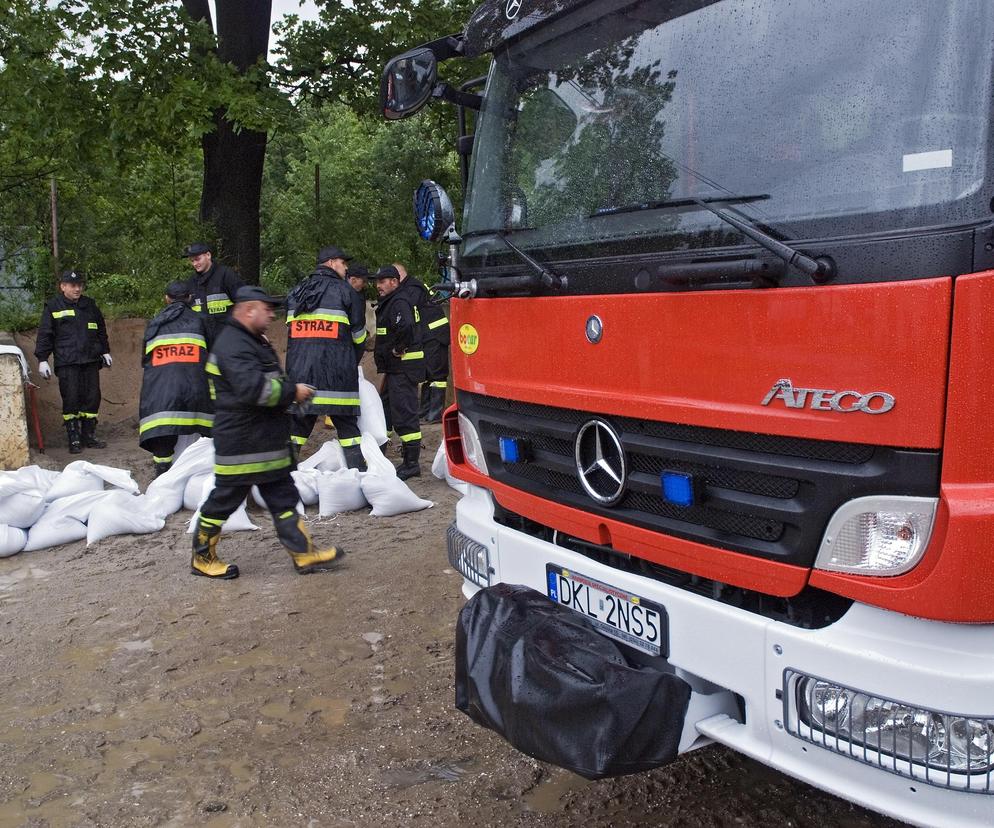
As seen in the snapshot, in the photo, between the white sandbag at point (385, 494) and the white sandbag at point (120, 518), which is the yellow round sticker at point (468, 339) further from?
the white sandbag at point (120, 518)

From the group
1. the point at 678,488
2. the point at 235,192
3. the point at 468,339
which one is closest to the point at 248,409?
the point at 468,339

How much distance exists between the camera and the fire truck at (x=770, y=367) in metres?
2.18

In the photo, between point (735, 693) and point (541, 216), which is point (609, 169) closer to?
point (541, 216)

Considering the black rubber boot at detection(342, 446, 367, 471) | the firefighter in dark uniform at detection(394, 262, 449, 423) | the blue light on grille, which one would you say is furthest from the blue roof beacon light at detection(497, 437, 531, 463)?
the firefighter in dark uniform at detection(394, 262, 449, 423)

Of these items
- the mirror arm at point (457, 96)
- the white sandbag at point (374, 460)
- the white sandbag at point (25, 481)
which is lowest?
the white sandbag at point (25, 481)

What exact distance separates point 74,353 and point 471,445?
7.37 metres

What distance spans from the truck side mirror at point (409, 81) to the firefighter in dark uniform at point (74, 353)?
709 cm

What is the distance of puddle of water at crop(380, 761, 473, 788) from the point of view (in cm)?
341

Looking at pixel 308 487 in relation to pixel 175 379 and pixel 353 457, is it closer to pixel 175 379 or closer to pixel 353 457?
pixel 353 457

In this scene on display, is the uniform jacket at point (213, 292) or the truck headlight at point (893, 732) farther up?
the uniform jacket at point (213, 292)

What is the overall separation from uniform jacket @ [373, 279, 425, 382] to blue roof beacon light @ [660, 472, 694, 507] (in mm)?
5781

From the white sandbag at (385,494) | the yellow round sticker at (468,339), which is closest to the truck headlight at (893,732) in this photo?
the yellow round sticker at (468,339)

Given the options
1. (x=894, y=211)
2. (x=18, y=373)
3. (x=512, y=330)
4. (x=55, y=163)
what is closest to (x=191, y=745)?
(x=512, y=330)

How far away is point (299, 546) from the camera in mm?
5672
